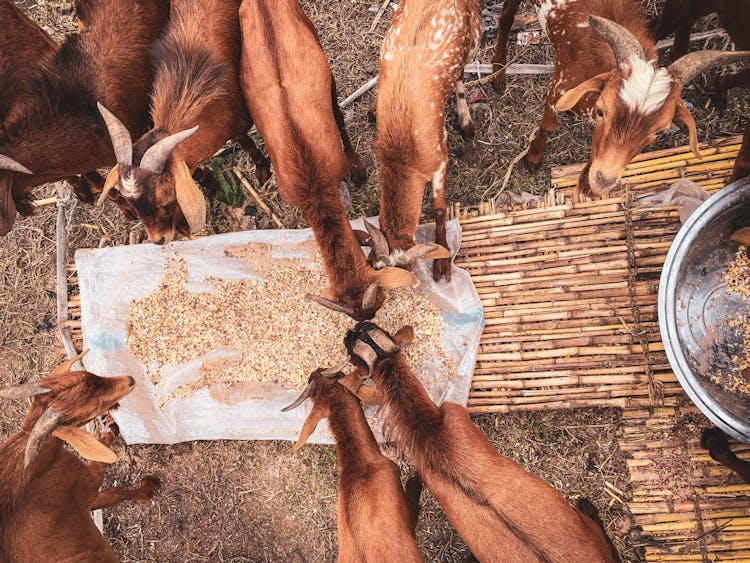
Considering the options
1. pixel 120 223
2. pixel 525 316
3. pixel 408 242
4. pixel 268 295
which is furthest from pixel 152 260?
pixel 525 316

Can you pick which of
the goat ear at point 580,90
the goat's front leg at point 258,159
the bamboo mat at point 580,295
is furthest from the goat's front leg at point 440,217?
the goat's front leg at point 258,159

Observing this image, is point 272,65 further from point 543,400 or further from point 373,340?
point 543,400

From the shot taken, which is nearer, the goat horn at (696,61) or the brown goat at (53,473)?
the goat horn at (696,61)

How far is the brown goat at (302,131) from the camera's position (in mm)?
4098

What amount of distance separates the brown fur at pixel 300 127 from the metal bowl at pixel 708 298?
229 centimetres

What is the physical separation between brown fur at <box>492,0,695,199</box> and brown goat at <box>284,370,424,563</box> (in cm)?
248

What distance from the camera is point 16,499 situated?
4039 millimetres

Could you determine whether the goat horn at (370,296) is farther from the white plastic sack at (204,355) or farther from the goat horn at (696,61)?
the goat horn at (696,61)

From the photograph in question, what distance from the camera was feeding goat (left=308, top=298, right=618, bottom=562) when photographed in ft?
Answer: 11.2

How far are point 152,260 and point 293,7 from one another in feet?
8.95

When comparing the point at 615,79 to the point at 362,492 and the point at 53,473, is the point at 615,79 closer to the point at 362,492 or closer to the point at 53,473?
the point at 362,492

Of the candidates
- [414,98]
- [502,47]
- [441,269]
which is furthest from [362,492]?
[502,47]

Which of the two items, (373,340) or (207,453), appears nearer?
(373,340)

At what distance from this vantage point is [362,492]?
3.87 meters
